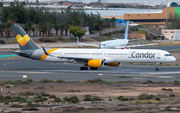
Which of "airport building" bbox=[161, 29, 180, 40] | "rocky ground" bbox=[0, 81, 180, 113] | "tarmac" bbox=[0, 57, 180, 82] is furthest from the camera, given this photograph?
"airport building" bbox=[161, 29, 180, 40]

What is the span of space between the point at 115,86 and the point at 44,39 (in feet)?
240

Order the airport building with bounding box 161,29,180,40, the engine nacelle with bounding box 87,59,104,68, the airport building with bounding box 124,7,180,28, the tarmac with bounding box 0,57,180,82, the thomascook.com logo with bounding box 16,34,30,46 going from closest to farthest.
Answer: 1. the tarmac with bounding box 0,57,180,82
2. the engine nacelle with bounding box 87,59,104,68
3. the thomascook.com logo with bounding box 16,34,30,46
4. the airport building with bounding box 161,29,180,40
5. the airport building with bounding box 124,7,180,28

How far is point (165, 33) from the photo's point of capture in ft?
513

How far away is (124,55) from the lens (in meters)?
47.3

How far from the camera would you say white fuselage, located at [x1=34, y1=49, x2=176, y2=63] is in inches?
1833

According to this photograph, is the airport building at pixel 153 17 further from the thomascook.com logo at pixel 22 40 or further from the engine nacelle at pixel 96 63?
the engine nacelle at pixel 96 63

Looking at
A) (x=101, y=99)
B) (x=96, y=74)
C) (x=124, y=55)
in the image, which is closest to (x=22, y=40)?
(x=96, y=74)

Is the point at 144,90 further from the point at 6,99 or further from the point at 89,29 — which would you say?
the point at 89,29

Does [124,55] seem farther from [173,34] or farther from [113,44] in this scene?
[173,34]

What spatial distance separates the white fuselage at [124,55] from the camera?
46.6m

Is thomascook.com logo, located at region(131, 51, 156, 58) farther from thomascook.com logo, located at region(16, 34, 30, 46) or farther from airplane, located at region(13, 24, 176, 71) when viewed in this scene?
thomascook.com logo, located at region(16, 34, 30, 46)

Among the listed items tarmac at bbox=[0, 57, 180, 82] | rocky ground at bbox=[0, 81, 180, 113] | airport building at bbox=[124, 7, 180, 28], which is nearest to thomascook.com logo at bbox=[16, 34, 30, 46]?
tarmac at bbox=[0, 57, 180, 82]

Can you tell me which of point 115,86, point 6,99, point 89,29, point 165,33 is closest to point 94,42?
point 89,29

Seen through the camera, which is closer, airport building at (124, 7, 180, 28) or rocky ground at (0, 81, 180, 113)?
rocky ground at (0, 81, 180, 113)
